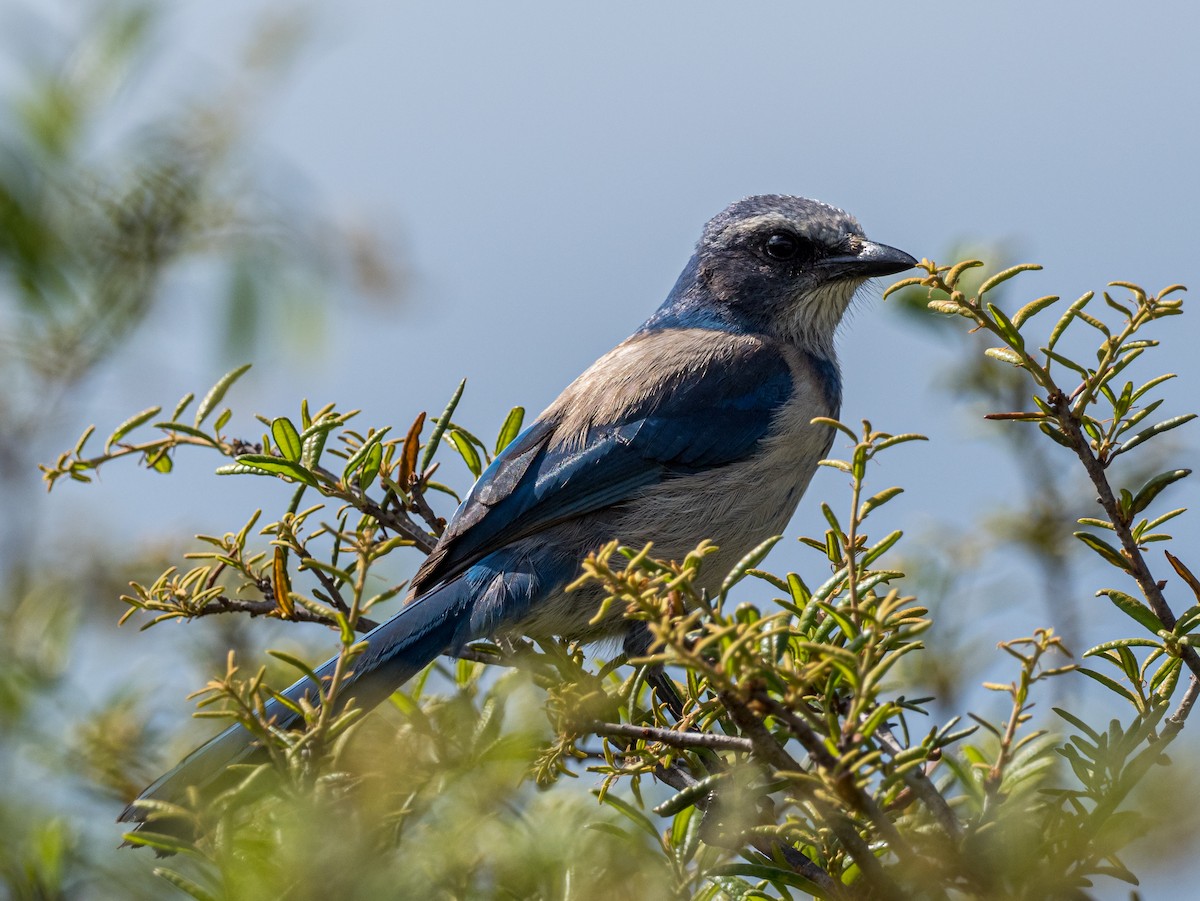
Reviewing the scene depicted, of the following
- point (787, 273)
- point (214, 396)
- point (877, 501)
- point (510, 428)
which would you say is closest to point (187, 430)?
point (214, 396)

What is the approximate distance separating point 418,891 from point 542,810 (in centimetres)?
145

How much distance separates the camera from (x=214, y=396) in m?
3.38

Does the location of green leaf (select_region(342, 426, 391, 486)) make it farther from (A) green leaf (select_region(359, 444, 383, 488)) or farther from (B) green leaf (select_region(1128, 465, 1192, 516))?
(B) green leaf (select_region(1128, 465, 1192, 516))

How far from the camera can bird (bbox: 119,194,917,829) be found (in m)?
4.11

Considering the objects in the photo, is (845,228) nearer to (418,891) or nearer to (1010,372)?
(1010,372)

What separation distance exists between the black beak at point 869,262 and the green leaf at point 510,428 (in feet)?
6.26

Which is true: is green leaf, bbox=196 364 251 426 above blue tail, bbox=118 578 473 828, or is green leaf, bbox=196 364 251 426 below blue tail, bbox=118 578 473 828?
above

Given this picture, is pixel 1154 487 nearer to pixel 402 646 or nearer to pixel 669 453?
pixel 402 646

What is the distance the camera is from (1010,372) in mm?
4070

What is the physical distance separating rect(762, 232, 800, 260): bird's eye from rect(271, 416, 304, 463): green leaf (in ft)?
8.93

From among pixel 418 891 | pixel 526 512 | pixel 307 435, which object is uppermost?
pixel 307 435

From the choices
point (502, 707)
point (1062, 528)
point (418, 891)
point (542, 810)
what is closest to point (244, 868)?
point (418, 891)

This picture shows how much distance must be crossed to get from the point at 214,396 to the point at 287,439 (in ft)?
0.73

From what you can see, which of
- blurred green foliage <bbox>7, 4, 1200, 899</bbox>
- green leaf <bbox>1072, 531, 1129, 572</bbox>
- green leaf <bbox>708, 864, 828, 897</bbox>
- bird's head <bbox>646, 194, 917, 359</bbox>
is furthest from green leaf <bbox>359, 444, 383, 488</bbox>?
bird's head <bbox>646, 194, 917, 359</bbox>
